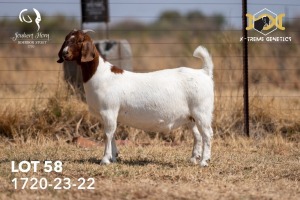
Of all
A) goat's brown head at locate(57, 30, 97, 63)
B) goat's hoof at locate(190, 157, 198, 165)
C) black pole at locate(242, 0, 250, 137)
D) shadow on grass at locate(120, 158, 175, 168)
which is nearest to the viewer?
goat's brown head at locate(57, 30, 97, 63)

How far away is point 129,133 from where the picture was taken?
1121cm

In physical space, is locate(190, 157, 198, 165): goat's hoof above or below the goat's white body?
below

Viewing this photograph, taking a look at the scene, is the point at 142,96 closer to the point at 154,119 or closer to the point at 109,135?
the point at 154,119

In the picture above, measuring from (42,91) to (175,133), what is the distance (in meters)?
→ 2.58

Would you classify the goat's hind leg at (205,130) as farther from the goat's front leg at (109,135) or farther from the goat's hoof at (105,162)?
the goat's hoof at (105,162)

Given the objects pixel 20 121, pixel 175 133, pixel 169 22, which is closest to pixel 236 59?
pixel 175 133

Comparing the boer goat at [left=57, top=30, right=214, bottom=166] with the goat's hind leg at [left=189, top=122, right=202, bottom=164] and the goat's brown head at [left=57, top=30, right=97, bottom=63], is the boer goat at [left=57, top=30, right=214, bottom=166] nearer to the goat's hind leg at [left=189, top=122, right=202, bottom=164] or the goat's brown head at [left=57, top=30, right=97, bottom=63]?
the goat's brown head at [left=57, top=30, right=97, bottom=63]

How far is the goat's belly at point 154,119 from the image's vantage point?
28.5ft

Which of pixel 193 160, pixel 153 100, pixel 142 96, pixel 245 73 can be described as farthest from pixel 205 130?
pixel 245 73

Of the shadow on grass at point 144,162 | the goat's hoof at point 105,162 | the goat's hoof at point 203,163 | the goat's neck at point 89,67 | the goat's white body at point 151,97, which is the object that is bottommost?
the shadow on grass at point 144,162

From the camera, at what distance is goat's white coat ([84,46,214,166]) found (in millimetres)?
8672

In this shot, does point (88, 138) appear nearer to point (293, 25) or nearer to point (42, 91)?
point (42, 91)

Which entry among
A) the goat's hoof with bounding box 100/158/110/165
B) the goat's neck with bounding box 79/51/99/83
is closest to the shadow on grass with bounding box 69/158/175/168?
the goat's hoof with bounding box 100/158/110/165

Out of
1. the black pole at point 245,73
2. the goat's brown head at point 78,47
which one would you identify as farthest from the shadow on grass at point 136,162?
the black pole at point 245,73
